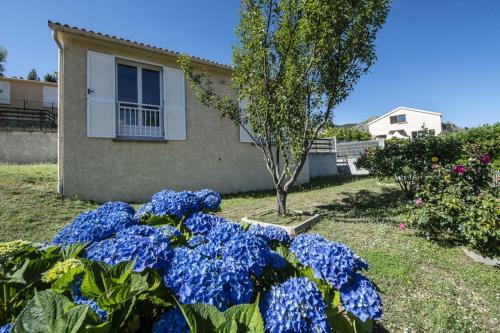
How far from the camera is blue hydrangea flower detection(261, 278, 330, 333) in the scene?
1002 millimetres

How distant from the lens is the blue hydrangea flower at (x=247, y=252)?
1.19 metres

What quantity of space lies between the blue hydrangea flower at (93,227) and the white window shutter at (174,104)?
6623 millimetres

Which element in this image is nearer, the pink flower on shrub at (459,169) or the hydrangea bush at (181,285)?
the hydrangea bush at (181,285)

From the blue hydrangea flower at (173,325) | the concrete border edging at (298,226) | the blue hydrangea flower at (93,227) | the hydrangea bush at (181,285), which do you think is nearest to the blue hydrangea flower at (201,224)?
the hydrangea bush at (181,285)

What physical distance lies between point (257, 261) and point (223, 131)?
8.28 m

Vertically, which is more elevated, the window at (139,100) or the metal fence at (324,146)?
the window at (139,100)

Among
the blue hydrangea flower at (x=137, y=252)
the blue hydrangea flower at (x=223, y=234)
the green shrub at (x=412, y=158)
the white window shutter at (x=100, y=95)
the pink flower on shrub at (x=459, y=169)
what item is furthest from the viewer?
the green shrub at (x=412, y=158)

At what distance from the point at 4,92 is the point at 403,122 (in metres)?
44.0

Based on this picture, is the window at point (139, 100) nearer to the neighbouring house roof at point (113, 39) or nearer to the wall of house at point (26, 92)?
the neighbouring house roof at point (113, 39)

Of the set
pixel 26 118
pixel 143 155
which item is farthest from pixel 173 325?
pixel 26 118

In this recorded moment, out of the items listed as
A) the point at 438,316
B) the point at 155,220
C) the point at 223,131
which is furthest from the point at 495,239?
the point at 223,131

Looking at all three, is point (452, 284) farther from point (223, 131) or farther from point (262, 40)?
point (223, 131)

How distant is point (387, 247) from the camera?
13.5ft

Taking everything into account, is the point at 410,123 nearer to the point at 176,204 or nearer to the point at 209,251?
the point at 176,204
